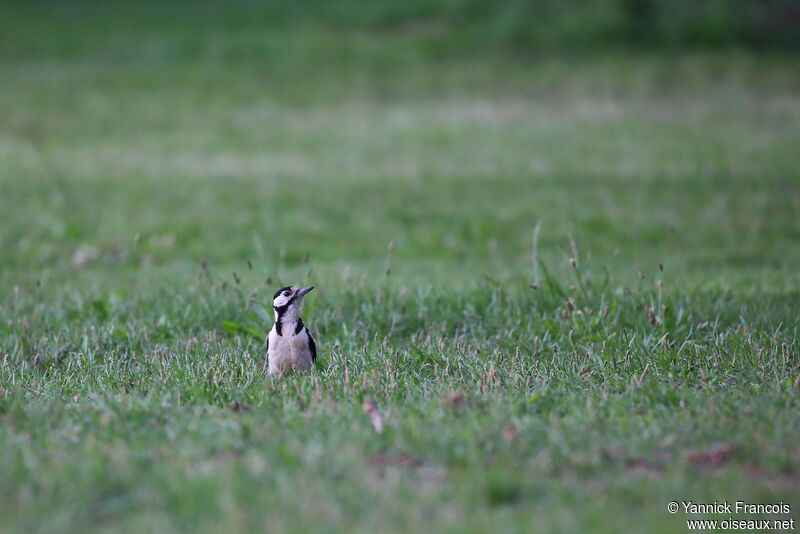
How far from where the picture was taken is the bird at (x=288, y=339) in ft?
19.9

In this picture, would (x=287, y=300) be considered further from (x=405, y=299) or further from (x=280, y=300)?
(x=405, y=299)

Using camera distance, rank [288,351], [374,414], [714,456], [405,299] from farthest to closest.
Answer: [405,299], [288,351], [374,414], [714,456]

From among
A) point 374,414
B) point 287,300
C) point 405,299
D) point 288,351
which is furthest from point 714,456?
point 405,299

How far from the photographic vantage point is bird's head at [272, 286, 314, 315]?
20.1 ft

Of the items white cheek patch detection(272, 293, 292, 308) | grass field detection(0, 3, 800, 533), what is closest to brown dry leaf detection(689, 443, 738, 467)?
grass field detection(0, 3, 800, 533)

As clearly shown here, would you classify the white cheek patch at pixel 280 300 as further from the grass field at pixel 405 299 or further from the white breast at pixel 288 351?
the grass field at pixel 405 299

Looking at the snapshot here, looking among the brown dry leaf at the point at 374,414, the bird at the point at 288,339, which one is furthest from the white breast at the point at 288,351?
the brown dry leaf at the point at 374,414

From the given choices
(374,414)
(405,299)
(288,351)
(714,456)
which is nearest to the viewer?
(714,456)

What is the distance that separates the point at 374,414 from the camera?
4.97 m

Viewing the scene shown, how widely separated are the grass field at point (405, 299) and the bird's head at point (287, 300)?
0.47m

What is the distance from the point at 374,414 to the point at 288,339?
51.3 inches

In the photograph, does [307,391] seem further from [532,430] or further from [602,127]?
[602,127]

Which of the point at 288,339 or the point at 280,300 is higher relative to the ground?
the point at 280,300

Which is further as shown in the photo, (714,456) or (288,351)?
(288,351)
